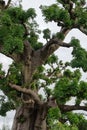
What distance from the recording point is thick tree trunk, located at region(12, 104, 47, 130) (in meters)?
13.8

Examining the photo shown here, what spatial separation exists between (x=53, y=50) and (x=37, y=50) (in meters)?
0.53

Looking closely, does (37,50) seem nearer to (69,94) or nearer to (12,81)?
(12,81)

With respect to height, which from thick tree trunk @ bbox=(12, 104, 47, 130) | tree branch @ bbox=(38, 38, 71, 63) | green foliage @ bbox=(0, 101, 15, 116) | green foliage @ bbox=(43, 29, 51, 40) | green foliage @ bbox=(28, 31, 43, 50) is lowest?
thick tree trunk @ bbox=(12, 104, 47, 130)

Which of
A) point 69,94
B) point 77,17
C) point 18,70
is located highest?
point 77,17

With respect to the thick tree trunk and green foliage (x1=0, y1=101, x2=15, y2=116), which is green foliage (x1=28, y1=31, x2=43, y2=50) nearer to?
the thick tree trunk

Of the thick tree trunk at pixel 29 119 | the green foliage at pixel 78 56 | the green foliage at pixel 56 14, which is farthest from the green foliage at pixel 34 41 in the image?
the green foliage at pixel 56 14

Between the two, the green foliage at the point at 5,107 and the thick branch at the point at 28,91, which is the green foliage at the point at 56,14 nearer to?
the thick branch at the point at 28,91

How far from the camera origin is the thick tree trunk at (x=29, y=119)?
1379cm

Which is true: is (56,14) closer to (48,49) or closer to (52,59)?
(48,49)

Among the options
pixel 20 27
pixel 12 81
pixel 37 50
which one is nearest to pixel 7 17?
pixel 20 27

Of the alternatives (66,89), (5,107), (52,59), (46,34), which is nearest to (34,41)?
(46,34)

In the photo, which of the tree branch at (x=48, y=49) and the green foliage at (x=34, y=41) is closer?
the tree branch at (x=48, y=49)

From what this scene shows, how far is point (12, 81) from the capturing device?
1271 cm

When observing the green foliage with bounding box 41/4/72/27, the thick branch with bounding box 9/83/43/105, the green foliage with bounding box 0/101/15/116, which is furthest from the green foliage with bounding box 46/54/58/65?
the green foliage with bounding box 41/4/72/27
